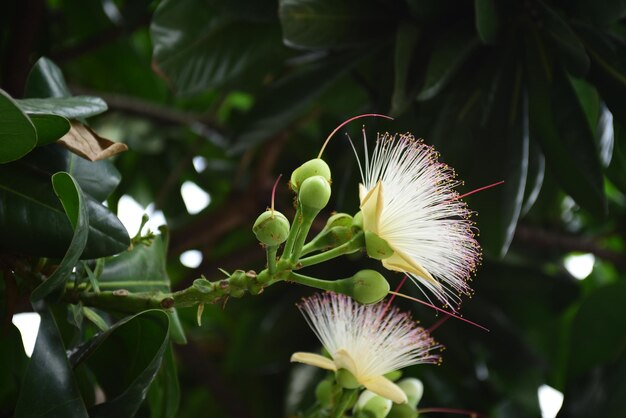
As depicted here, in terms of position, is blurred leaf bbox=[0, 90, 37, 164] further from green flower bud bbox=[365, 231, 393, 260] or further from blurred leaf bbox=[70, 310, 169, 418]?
green flower bud bbox=[365, 231, 393, 260]

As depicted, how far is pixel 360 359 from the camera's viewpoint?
847mm

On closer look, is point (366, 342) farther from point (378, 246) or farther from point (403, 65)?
point (403, 65)

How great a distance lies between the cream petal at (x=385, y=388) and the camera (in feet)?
2.60

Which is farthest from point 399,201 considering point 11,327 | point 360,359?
point 11,327

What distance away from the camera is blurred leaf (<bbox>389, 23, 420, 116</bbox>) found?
100 cm

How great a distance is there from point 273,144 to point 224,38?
1.26 feet

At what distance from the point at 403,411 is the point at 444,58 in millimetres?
425

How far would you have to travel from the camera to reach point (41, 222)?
0.76 m

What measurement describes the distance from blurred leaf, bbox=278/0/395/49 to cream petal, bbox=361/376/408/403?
46 centimetres

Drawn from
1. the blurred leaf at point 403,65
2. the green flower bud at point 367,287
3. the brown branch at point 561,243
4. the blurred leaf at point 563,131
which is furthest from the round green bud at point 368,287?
the brown branch at point 561,243

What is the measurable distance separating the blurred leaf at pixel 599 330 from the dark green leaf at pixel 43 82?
2.79ft

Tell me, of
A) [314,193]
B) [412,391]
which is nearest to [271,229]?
[314,193]

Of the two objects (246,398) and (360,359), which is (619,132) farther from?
(246,398)

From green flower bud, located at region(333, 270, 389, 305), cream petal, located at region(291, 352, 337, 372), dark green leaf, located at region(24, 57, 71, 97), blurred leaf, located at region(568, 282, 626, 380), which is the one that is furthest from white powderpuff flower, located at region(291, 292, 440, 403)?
blurred leaf, located at region(568, 282, 626, 380)
